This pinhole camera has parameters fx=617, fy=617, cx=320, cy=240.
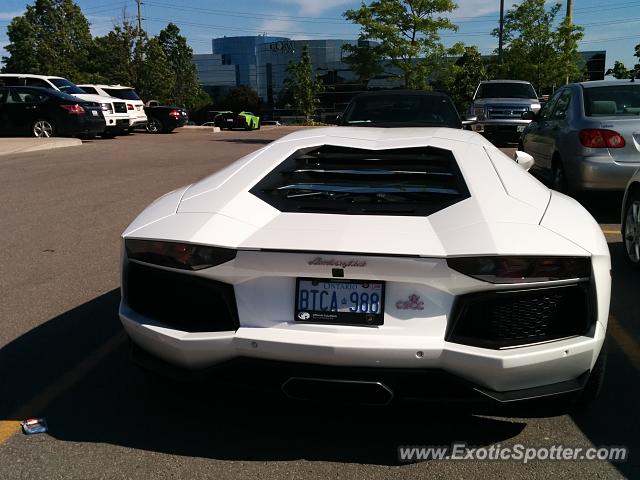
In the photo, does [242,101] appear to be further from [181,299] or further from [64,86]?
[181,299]

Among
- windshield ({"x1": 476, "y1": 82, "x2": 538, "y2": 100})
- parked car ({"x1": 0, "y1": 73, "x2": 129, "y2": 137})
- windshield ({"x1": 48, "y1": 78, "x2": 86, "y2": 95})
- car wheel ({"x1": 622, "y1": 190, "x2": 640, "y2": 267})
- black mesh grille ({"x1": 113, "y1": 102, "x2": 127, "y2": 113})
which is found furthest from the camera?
black mesh grille ({"x1": 113, "y1": 102, "x2": 127, "y2": 113})

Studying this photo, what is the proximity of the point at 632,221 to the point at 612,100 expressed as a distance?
2901 mm

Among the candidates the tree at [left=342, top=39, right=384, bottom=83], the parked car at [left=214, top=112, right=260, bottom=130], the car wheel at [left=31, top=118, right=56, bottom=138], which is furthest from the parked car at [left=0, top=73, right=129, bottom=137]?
the parked car at [left=214, top=112, right=260, bottom=130]

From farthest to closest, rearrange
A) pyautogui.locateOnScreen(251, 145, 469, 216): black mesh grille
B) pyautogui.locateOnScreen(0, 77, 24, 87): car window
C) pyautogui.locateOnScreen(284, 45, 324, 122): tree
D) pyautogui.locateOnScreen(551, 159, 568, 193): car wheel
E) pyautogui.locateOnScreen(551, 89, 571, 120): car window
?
pyautogui.locateOnScreen(284, 45, 324, 122): tree → pyautogui.locateOnScreen(0, 77, 24, 87): car window → pyautogui.locateOnScreen(551, 89, 571, 120): car window → pyautogui.locateOnScreen(551, 159, 568, 193): car wheel → pyautogui.locateOnScreen(251, 145, 469, 216): black mesh grille

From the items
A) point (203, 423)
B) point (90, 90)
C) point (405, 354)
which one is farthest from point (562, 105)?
point (90, 90)

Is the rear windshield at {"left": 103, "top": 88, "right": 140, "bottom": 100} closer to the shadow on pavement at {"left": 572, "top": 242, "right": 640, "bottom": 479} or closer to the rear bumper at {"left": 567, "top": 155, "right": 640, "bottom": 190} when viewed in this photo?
the rear bumper at {"left": 567, "top": 155, "right": 640, "bottom": 190}

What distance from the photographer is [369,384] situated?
97.0 inches

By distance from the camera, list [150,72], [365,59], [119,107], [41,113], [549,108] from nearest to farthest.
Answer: [549,108]
[41,113]
[119,107]
[365,59]
[150,72]

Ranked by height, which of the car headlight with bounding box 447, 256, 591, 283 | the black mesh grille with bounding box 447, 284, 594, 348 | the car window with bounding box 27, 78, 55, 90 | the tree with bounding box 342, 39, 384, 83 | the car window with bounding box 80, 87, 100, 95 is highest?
the tree with bounding box 342, 39, 384, 83

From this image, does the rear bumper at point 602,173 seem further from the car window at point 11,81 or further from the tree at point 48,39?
the tree at point 48,39

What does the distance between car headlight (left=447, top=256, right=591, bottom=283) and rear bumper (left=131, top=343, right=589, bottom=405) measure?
421mm

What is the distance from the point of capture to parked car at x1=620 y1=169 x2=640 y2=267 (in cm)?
546

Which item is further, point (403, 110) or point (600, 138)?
point (600, 138)

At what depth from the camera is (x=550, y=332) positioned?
8.38ft
